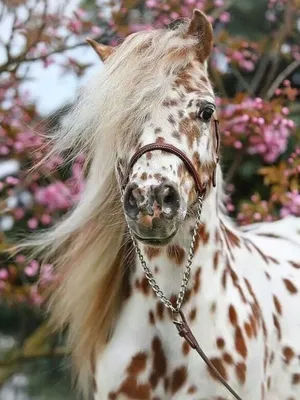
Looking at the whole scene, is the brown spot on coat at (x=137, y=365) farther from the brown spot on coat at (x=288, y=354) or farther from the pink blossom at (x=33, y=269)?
the pink blossom at (x=33, y=269)

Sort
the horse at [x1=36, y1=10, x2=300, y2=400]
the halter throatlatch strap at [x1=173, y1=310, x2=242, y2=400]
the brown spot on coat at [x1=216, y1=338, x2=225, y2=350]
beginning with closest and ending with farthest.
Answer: the horse at [x1=36, y1=10, x2=300, y2=400]
the halter throatlatch strap at [x1=173, y1=310, x2=242, y2=400]
the brown spot on coat at [x1=216, y1=338, x2=225, y2=350]

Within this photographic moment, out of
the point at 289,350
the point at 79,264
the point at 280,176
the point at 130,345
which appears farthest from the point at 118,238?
the point at 280,176

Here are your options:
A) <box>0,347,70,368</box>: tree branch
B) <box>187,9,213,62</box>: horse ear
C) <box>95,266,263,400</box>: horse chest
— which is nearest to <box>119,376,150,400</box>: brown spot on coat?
<box>95,266,263,400</box>: horse chest

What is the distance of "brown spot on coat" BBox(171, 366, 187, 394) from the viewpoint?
86.8 inches

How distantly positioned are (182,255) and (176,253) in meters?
Result: 0.02

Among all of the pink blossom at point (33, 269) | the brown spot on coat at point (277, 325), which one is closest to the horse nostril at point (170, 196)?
the brown spot on coat at point (277, 325)

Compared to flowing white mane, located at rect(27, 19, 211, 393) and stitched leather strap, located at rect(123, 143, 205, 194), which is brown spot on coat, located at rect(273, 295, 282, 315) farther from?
stitched leather strap, located at rect(123, 143, 205, 194)

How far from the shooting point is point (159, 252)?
222cm

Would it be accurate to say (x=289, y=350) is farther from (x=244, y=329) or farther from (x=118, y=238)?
(x=118, y=238)

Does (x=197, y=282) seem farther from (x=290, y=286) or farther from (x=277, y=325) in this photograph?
(x=290, y=286)

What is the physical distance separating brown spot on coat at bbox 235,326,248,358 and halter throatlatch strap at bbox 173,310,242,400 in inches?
4.3

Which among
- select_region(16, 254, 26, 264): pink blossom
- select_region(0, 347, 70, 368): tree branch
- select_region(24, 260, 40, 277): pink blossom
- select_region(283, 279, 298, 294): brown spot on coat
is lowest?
select_region(0, 347, 70, 368): tree branch

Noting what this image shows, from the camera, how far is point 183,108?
6.82ft

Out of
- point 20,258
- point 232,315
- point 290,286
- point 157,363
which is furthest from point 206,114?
point 20,258
